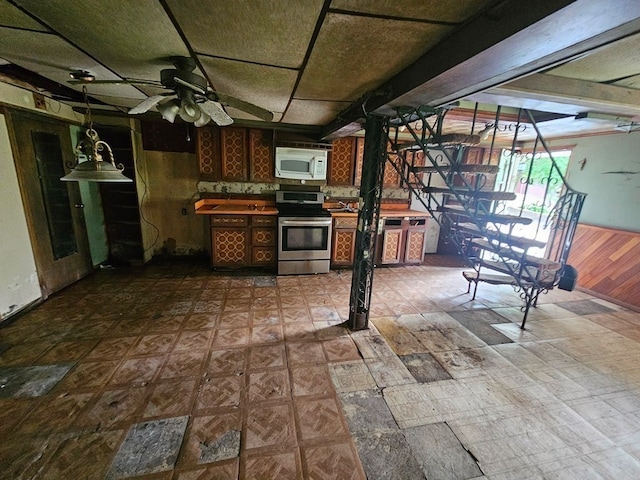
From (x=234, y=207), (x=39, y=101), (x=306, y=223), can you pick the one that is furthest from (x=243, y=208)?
(x=39, y=101)

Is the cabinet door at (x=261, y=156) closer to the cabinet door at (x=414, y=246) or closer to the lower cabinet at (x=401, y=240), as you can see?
the lower cabinet at (x=401, y=240)

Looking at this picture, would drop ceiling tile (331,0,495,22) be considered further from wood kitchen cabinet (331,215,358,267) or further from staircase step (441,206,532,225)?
wood kitchen cabinet (331,215,358,267)

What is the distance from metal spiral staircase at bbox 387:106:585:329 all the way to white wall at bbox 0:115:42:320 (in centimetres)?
386

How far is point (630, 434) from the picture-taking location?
5.86 feet

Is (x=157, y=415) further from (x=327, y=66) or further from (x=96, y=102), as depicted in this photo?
(x=96, y=102)

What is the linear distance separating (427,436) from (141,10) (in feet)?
9.44

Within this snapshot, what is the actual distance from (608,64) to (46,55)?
3892mm

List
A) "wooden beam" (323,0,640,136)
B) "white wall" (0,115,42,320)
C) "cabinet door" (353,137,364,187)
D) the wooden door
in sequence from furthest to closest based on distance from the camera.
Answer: "cabinet door" (353,137,364,187) → the wooden door → "white wall" (0,115,42,320) → "wooden beam" (323,0,640,136)

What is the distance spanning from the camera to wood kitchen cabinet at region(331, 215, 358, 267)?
454cm

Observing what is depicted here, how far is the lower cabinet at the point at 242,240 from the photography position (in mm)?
4191

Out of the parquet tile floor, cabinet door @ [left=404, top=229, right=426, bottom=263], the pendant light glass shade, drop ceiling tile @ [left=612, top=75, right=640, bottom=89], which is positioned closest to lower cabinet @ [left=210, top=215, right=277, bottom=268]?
the parquet tile floor

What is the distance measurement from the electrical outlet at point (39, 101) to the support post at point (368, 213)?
3.62 meters

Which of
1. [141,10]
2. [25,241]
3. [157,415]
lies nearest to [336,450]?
[157,415]

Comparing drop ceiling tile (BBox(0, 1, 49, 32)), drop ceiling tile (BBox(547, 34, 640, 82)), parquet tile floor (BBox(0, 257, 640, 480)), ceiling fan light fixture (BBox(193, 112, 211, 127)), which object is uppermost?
drop ceiling tile (BBox(547, 34, 640, 82))
